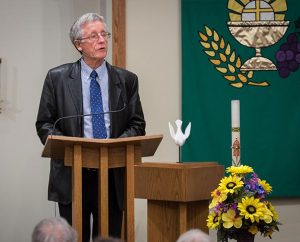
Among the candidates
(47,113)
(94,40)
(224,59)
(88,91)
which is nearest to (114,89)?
(88,91)

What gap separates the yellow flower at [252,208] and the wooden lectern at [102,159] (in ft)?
A: 1.81

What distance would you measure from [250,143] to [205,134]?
418 millimetres

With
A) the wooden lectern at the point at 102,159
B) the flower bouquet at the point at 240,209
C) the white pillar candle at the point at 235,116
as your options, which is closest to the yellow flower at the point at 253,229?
the flower bouquet at the point at 240,209

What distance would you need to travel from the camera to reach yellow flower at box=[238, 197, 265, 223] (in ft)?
10.7

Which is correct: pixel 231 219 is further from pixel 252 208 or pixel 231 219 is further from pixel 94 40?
pixel 94 40

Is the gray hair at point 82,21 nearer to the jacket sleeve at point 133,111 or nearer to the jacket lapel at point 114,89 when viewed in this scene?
the jacket lapel at point 114,89

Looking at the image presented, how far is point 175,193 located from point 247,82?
1936 millimetres

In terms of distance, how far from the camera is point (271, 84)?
18.5ft

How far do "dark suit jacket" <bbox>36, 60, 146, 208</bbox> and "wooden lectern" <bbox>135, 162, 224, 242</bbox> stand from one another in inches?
12.1

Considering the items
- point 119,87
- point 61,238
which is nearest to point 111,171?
point 119,87

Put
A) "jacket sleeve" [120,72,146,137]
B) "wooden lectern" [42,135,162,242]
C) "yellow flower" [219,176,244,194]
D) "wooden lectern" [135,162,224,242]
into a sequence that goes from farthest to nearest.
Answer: "wooden lectern" [135,162,224,242]
"jacket sleeve" [120,72,146,137]
"yellow flower" [219,176,244,194]
"wooden lectern" [42,135,162,242]

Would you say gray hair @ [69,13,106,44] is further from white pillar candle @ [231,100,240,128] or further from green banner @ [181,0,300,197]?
green banner @ [181,0,300,197]

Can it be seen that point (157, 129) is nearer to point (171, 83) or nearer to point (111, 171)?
point (171, 83)

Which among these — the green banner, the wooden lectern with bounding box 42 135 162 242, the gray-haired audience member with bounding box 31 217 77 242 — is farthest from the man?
the green banner
